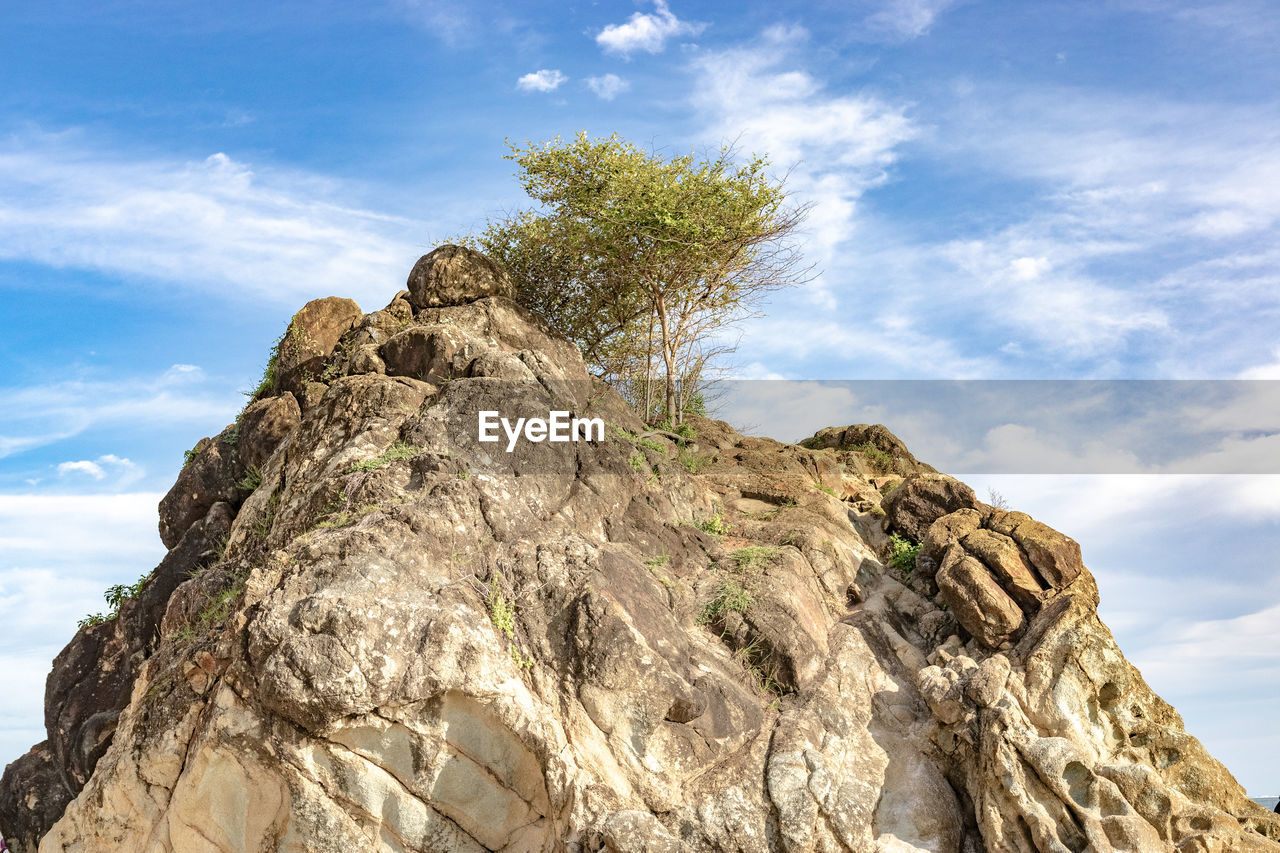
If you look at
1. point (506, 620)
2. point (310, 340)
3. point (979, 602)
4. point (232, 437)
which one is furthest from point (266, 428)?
point (979, 602)

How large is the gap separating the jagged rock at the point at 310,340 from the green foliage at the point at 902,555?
10.9 m

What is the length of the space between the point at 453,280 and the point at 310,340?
300 centimetres

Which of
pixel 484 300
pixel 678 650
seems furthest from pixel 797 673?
pixel 484 300

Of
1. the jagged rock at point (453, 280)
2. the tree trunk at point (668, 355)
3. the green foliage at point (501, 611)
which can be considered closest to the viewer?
the green foliage at point (501, 611)

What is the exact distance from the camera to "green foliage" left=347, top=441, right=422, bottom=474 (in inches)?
538

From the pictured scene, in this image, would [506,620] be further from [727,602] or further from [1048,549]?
[1048,549]

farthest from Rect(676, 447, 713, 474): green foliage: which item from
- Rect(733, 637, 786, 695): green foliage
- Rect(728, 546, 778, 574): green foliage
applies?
Rect(733, 637, 786, 695): green foliage

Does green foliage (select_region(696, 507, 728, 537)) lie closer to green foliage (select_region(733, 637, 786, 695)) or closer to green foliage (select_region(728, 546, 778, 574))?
green foliage (select_region(728, 546, 778, 574))

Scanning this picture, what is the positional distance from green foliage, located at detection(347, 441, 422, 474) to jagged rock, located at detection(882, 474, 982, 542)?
909 cm

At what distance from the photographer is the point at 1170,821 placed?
12.5 m

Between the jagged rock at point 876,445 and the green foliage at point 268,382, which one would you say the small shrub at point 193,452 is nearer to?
the green foliage at point 268,382

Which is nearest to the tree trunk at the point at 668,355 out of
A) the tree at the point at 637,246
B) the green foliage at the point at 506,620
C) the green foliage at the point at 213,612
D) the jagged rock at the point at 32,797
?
the tree at the point at 637,246

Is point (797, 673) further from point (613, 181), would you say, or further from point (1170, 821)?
point (613, 181)

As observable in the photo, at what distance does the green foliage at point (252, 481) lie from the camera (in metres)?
17.4
